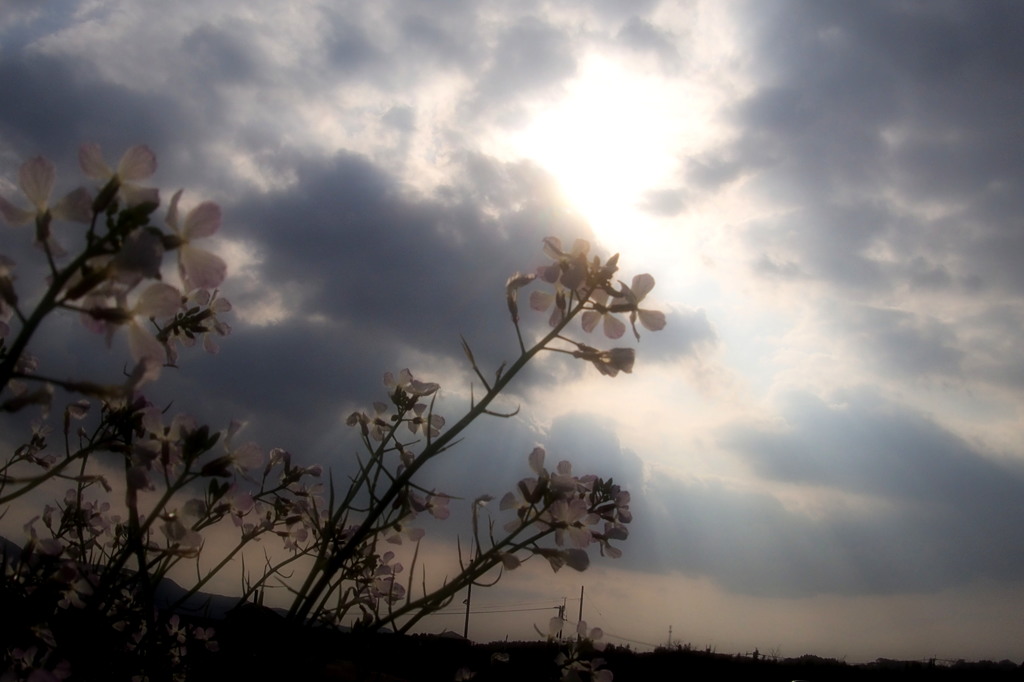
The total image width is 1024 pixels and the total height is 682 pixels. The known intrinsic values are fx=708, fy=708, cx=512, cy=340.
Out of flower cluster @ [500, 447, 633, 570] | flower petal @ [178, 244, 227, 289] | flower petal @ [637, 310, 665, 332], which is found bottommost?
flower cluster @ [500, 447, 633, 570]

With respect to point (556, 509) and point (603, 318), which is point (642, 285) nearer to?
point (603, 318)

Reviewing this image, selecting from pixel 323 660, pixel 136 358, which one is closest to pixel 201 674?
pixel 323 660

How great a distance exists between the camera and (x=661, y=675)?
10695 mm

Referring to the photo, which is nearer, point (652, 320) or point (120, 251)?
point (120, 251)

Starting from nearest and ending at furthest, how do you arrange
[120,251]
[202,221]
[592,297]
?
[120,251] → [202,221] → [592,297]

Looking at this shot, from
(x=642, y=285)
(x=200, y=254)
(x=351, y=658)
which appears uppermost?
(x=642, y=285)

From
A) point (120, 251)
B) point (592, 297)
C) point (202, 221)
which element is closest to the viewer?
point (120, 251)

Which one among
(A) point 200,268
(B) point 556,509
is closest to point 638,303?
(B) point 556,509

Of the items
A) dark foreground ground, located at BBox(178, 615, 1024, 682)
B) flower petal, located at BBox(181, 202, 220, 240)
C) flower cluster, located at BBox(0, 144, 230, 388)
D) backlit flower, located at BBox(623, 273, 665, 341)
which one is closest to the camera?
flower cluster, located at BBox(0, 144, 230, 388)

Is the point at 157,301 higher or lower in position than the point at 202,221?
lower

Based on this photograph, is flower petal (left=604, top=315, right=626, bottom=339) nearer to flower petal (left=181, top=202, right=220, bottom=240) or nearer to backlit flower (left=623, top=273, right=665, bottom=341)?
backlit flower (left=623, top=273, right=665, bottom=341)

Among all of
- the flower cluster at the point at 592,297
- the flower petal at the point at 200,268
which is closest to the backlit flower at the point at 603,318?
the flower cluster at the point at 592,297

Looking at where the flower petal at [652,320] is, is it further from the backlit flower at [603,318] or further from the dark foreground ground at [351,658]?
the dark foreground ground at [351,658]

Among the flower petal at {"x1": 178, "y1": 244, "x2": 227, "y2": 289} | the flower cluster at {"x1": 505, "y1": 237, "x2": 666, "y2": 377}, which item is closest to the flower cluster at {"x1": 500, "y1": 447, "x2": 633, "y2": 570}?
the flower cluster at {"x1": 505, "y1": 237, "x2": 666, "y2": 377}
